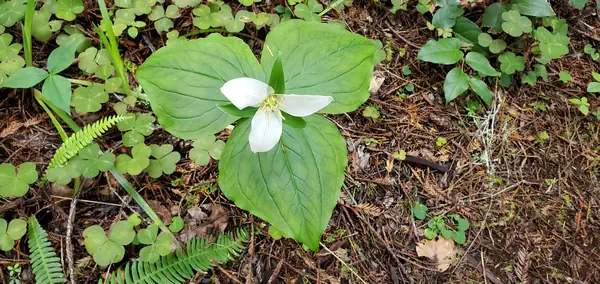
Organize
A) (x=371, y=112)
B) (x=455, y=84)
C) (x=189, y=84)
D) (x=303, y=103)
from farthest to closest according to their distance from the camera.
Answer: (x=455, y=84)
(x=371, y=112)
(x=189, y=84)
(x=303, y=103)

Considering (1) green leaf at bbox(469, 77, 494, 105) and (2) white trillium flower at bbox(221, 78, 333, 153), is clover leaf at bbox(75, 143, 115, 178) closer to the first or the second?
(2) white trillium flower at bbox(221, 78, 333, 153)

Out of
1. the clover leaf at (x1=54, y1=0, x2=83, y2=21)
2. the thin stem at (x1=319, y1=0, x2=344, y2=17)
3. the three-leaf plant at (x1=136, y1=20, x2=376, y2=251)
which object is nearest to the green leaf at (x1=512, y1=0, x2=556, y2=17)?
the thin stem at (x1=319, y1=0, x2=344, y2=17)

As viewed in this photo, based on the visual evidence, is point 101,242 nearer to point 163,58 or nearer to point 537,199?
point 163,58

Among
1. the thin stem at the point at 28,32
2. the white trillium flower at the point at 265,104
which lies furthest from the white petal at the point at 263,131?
the thin stem at the point at 28,32

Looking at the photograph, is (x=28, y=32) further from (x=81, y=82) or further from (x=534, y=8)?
(x=534, y=8)

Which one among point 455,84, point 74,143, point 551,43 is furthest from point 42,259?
point 551,43
